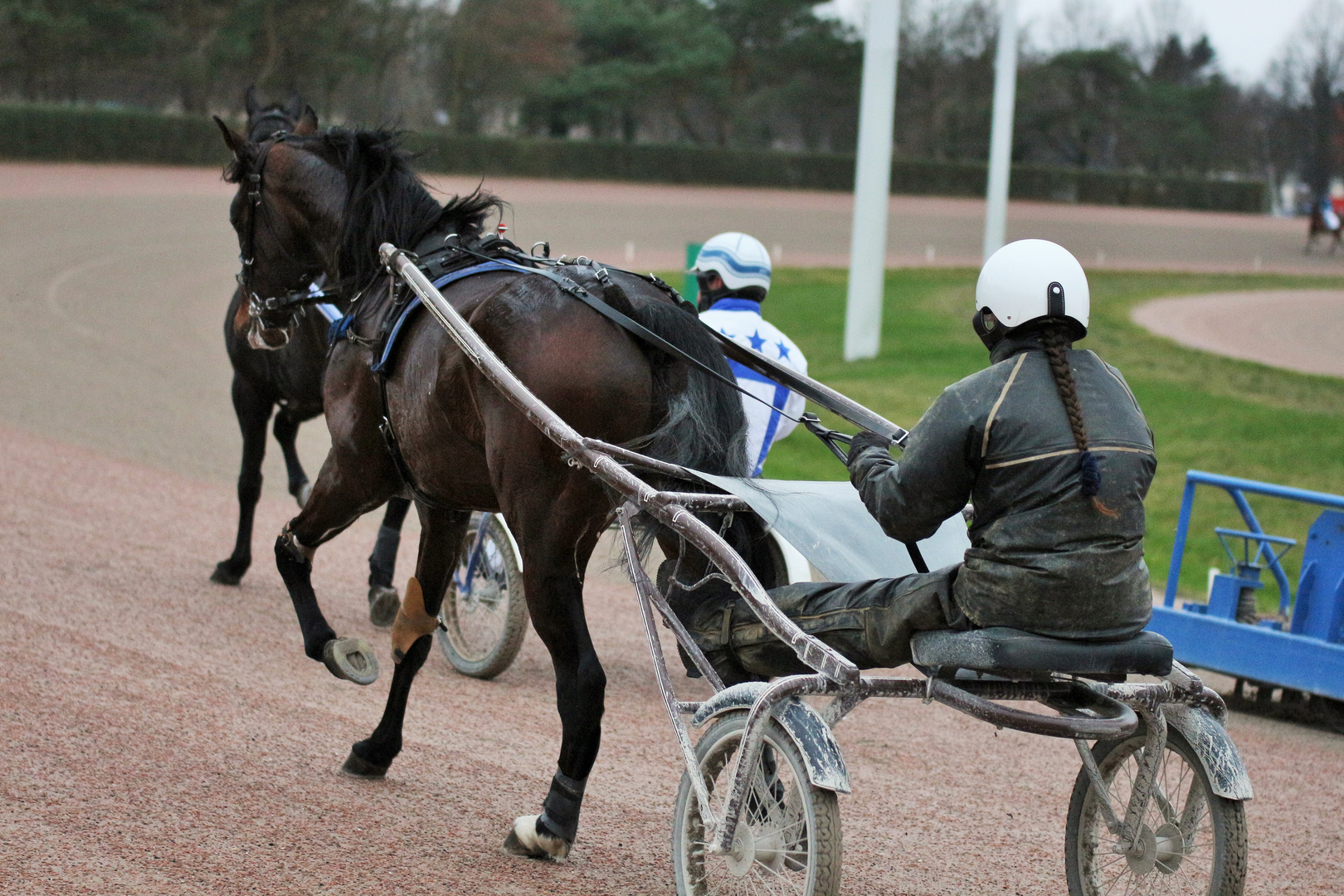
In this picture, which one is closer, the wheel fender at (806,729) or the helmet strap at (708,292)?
the wheel fender at (806,729)

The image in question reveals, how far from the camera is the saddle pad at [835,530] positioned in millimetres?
3418

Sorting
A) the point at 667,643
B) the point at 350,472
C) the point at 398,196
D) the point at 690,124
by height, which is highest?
the point at 690,124

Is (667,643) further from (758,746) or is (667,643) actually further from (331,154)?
(758,746)

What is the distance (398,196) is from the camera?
460 cm

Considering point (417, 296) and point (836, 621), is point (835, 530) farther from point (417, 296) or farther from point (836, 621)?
point (417, 296)

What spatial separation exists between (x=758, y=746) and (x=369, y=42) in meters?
40.7

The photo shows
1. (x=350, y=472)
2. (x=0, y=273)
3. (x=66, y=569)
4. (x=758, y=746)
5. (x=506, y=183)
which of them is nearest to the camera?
(x=758, y=746)

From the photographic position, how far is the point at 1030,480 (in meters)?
2.92

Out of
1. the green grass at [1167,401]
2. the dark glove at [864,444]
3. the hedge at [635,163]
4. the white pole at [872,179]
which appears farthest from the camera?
the hedge at [635,163]

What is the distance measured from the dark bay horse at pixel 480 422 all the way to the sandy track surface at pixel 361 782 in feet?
1.03

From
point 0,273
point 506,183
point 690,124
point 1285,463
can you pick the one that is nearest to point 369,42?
point 506,183

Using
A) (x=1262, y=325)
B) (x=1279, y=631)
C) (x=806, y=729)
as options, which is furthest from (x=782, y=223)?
(x=806, y=729)

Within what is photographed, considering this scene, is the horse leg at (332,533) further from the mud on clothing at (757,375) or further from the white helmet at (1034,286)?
the white helmet at (1034,286)

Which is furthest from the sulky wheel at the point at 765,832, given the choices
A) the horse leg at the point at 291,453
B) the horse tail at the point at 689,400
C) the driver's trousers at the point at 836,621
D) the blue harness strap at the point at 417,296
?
the horse leg at the point at 291,453
